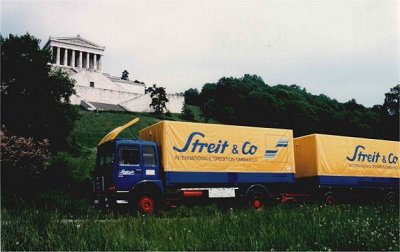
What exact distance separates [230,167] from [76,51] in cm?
9993

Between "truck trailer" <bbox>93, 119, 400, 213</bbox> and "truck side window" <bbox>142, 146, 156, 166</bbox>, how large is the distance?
0.04 meters

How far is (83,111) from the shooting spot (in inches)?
2660

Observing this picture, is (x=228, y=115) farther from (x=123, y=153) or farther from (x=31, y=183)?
(x=123, y=153)

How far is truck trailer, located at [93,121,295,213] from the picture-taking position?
51.8 feet

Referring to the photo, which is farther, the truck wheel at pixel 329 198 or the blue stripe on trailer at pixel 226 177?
the truck wheel at pixel 329 198

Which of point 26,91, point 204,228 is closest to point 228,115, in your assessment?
point 26,91

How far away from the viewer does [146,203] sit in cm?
1577

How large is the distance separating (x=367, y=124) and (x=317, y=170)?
51.4m

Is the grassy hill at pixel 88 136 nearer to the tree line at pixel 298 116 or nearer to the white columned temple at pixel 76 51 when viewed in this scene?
the tree line at pixel 298 116

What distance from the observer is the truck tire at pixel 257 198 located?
59.1ft

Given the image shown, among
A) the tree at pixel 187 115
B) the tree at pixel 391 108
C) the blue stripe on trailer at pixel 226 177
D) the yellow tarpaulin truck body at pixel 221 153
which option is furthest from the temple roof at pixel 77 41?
the blue stripe on trailer at pixel 226 177

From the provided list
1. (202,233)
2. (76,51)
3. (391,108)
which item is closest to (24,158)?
(202,233)

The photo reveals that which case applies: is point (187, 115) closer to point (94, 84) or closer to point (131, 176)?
point (94, 84)

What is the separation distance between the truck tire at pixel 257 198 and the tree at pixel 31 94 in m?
22.5
